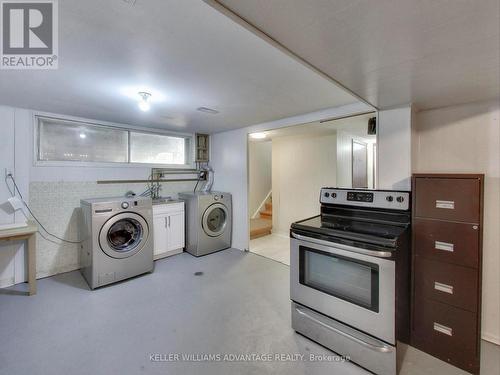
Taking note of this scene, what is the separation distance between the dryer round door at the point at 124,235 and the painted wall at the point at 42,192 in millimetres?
802

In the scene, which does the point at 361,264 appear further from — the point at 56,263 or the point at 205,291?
the point at 56,263

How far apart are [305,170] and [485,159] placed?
2982mm

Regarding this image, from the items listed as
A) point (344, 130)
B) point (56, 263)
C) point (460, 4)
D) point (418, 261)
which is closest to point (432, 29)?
point (460, 4)

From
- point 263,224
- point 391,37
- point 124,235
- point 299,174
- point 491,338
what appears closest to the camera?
point 391,37

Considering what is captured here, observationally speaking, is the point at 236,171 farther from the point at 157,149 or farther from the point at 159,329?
the point at 159,329

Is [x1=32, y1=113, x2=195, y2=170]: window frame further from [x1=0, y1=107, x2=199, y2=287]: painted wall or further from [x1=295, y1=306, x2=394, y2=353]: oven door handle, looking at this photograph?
[x1=295, y1=306, x2=394, y2=353]: oven door handle

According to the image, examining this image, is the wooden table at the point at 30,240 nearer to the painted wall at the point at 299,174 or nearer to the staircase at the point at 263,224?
the staircase at the point at 263,224

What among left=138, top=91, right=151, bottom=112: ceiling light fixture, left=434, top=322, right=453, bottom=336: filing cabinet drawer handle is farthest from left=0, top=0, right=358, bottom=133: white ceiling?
left=434, top=322, right=453, bottom=336: filing cabinet drawer handle

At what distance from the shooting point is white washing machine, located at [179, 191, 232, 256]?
152 inches

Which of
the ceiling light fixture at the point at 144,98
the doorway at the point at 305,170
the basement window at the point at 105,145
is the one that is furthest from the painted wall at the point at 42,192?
Result: the doorway at the point at 305,170

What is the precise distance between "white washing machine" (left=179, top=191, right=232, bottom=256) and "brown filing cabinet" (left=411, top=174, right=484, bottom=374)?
9.66 ft

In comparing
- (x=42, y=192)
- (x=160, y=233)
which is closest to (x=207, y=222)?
(x=160, y=233)

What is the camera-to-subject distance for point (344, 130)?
13.8ft

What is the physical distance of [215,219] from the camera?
4164mm
